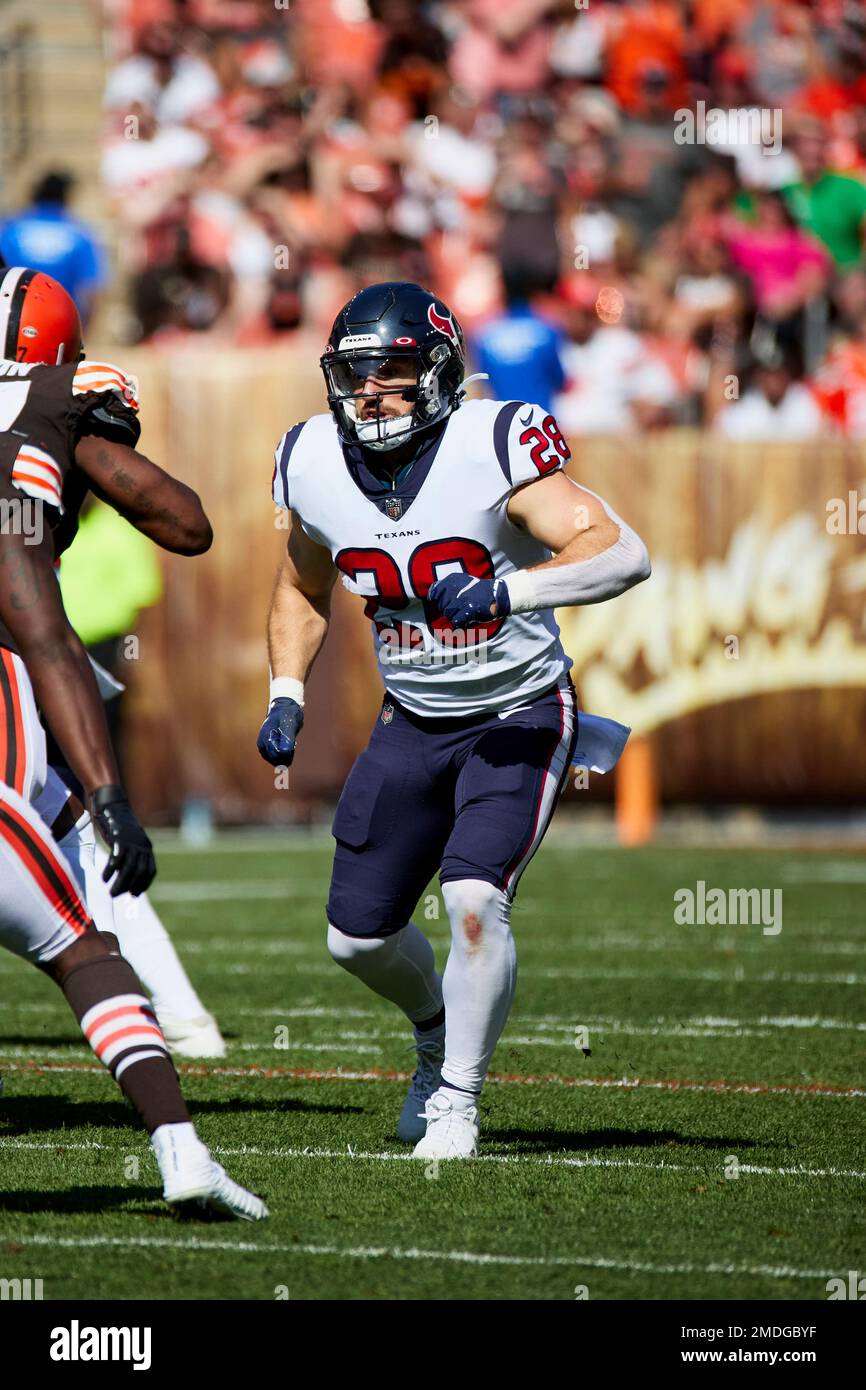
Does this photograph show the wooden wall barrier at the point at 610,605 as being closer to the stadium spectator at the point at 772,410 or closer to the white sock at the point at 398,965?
the stadium spectator at the point at 772,410

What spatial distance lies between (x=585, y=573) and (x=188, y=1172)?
1.50m

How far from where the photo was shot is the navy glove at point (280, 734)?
4746mm

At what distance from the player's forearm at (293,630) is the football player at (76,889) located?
49.0 inches

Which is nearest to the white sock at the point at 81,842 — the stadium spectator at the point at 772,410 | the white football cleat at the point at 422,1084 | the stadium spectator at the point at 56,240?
the white football cleat at the point at 422,1084

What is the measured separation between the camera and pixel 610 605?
11992mm

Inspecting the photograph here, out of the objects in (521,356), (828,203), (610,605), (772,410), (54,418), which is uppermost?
(828,203)

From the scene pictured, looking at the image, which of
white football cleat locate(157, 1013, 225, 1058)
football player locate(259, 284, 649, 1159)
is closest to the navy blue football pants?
football player locate(259, 284, 649, 1159)

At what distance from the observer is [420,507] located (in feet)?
15.8

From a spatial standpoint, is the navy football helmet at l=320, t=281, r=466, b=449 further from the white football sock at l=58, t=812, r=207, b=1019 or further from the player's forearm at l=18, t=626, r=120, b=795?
the white football sock at l=58, t=812, r=207, b=1019

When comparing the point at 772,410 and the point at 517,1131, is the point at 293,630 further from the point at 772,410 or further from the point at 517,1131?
the point at 772,410

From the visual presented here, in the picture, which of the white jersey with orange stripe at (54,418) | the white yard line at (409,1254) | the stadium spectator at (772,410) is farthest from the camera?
the stadium spectator at (772,410)

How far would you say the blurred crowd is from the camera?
1312 centimetres

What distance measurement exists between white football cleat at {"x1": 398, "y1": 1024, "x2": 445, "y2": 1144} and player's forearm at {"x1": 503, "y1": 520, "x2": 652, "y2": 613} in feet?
3.80

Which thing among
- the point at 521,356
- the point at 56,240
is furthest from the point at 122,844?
the point at 56,240
